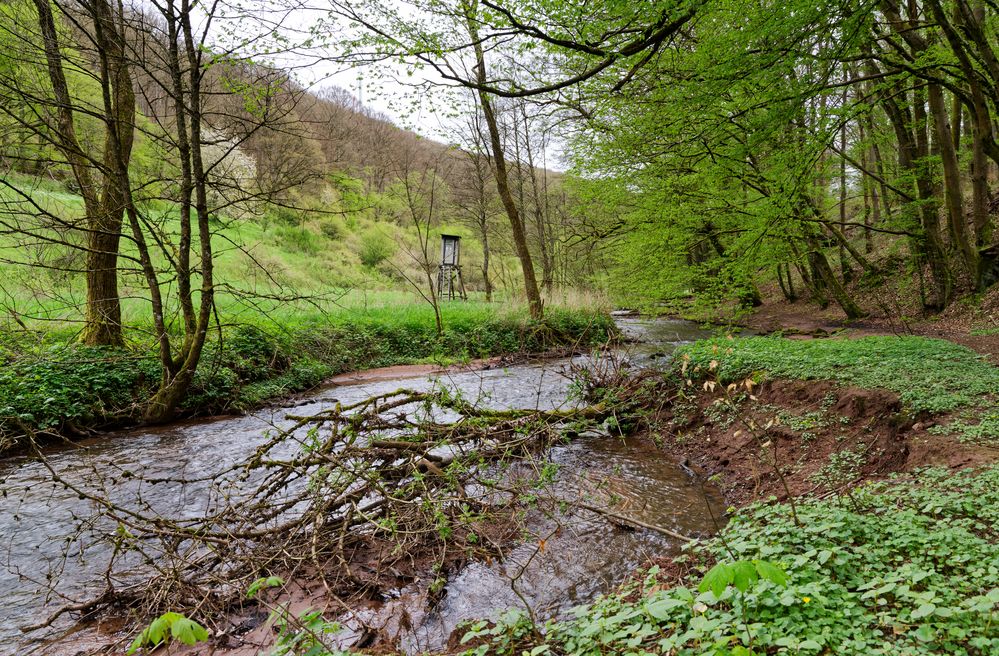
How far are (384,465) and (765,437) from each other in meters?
3.84

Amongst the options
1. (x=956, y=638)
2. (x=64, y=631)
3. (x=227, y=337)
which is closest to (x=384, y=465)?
(x=64, y=631)

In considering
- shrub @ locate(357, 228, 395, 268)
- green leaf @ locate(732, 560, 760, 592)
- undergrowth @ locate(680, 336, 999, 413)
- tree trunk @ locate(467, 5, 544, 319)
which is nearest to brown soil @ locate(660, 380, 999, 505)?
undergrowth @ locate(680, 336, 999, 413)

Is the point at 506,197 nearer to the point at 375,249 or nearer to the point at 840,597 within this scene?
the point at 840,597

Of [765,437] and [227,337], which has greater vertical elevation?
[227,337]

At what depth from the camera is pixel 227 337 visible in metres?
9.77

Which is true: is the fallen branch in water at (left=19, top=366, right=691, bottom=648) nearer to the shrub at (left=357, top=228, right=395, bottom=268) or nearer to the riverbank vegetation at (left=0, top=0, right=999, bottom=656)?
the riverbank vegetation at (left=0, top=0, right=999, bottom=656)

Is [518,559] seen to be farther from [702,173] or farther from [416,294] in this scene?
[416,294]

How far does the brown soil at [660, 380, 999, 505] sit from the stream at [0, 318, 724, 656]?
1.23 ft

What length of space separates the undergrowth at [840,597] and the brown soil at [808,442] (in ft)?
1.77

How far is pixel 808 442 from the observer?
4.71 metres

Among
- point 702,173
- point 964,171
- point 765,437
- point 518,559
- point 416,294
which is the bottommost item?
point 518,559

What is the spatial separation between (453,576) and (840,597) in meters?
2.40

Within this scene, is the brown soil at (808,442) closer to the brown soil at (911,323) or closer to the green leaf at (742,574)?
the green leaf at (742,574)

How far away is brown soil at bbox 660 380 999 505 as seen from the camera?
12.5ft
